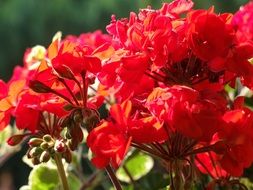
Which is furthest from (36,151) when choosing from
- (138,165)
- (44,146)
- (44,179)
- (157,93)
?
(138,165)

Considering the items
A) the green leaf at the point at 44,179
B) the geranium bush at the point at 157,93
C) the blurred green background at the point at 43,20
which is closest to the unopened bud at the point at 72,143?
the geranium bush at the point at 157,93

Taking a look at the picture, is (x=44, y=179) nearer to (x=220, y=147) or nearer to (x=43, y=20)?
(x=220, y=147)

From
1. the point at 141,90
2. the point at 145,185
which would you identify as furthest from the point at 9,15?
the point at 141,90

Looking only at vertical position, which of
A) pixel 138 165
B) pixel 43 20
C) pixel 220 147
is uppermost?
pixel 220 147

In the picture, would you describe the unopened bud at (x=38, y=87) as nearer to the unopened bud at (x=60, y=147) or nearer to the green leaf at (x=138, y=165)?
the unopened bud at (x=60, y=147)

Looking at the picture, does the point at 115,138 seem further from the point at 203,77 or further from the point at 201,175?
the point at 201,175

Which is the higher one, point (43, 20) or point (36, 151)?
point (36, 151)

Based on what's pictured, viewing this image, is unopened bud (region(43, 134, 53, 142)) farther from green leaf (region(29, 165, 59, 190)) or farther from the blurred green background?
the blurred green background
